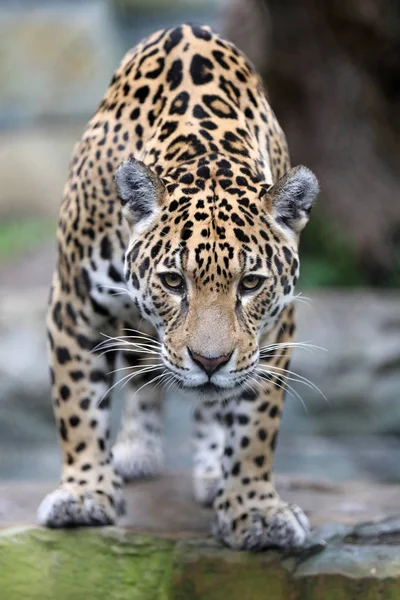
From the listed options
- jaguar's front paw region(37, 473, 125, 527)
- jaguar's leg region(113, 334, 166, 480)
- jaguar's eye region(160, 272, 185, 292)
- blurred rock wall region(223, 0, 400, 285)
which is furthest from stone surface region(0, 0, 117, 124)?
jaguar's eye region(160, 272, 185, 292)

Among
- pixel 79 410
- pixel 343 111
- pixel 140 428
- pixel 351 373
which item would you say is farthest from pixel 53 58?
pixel 79 410

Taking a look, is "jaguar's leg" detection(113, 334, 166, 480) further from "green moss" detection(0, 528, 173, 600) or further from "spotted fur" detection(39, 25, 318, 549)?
"green moss" detection(0, 528, 173, 600)

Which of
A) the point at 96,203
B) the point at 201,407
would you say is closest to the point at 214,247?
the point at 96,203

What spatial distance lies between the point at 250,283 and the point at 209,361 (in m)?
0.45

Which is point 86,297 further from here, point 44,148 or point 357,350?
point 44,148

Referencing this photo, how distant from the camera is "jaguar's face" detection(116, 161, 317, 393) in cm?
539

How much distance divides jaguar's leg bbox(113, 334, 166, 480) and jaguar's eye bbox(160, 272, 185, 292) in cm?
223

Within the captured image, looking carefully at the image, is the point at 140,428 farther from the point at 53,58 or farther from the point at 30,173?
the point at 53,58

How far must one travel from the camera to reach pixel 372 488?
781cm

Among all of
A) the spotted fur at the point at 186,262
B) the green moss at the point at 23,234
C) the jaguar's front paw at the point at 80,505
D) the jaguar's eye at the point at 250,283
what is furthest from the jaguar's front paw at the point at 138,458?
the green moss at the point at 23,234

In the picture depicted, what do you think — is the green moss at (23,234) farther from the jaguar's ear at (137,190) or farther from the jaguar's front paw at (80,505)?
the jaguar's ear at (137,190)

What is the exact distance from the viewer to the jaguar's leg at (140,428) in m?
7.81

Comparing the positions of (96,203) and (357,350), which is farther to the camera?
(357,350)

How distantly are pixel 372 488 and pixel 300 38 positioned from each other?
7.33 metres
